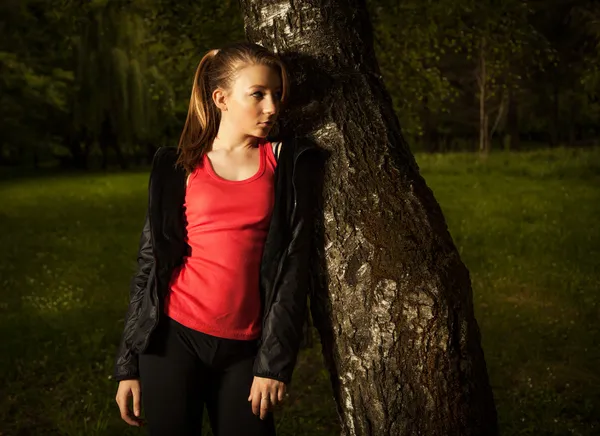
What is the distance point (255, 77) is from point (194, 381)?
107 cm

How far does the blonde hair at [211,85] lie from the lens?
2545 mm

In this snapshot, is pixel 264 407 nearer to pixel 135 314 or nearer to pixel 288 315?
pixel 288 315

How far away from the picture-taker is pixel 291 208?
98.3 inches

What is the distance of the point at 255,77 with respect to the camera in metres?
2.53

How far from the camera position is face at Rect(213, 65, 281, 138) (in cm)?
253

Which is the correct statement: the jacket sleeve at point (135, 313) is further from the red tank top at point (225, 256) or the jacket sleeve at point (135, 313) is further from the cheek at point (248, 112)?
the cheek at point (248, 112)

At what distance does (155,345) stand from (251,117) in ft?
2.80

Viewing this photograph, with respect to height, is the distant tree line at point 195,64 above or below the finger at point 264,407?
above

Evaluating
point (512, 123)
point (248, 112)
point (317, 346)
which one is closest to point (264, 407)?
point (248, 112)

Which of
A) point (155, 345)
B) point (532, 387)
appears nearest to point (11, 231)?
point (532, 387)

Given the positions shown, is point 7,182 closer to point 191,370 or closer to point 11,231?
point 11,231

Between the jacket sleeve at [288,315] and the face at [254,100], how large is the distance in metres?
0.26

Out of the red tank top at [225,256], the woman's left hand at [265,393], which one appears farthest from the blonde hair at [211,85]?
the woman's left hand at [265,393]

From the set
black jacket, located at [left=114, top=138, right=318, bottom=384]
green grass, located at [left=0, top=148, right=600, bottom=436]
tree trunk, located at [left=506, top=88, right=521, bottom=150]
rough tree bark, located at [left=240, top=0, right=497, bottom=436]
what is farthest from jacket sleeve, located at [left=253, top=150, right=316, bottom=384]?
tree trunk, located at [left=506, top=88, right=521, bottom=150]
